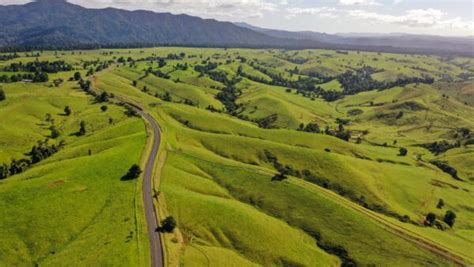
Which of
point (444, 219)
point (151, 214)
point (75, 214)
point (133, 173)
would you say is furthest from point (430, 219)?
point (75, 214)

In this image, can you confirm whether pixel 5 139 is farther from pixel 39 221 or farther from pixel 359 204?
pixel 359 204

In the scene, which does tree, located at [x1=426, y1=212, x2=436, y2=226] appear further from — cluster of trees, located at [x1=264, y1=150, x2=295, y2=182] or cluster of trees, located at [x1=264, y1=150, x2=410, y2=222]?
cluster of trees, located at [x1=264, y1=150, x2=295, y2=182]

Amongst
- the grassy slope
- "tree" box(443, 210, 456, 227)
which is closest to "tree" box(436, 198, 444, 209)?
"tree" box(443, 210, 456, 227)

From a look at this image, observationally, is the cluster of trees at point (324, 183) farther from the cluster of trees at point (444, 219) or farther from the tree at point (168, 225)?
the tree at point (168, 225)

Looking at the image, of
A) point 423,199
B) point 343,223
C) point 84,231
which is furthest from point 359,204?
point 84,231

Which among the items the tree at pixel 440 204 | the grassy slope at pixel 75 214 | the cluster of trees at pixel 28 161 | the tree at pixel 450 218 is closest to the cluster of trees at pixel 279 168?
the grassy slope at pixel 75 214
